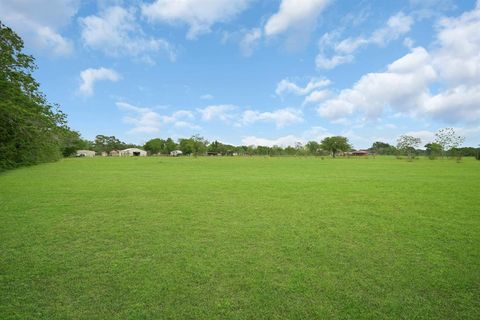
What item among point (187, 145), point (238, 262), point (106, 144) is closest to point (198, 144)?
point (187, 145)

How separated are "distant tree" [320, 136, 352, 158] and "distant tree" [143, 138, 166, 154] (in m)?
64.1

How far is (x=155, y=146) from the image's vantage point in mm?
108438

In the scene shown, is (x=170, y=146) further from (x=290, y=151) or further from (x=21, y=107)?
(x=21, y=107)

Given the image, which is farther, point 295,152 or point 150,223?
point 295,152

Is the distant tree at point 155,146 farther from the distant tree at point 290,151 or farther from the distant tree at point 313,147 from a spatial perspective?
the distant tree at point 313,147

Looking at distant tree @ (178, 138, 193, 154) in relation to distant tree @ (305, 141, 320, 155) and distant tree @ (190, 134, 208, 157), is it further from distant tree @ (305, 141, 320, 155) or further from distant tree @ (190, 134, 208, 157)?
distant tree @ (305, 141, 320, 155)

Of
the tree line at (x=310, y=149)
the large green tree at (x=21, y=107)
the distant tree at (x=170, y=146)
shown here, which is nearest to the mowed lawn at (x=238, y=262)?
the large green tree at (x=21, y=107)

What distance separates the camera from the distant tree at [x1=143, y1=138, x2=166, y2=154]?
108 m

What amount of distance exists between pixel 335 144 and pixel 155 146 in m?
69.3

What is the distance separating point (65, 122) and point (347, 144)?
79689 millimetres

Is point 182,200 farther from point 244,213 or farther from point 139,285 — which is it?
point 139,285

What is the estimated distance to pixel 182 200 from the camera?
8.80 meters

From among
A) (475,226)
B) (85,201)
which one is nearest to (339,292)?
(475,226)

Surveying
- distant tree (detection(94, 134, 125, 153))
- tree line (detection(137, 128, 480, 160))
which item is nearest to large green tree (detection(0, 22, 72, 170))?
tree line (detection(137, 128, 480, 160))
